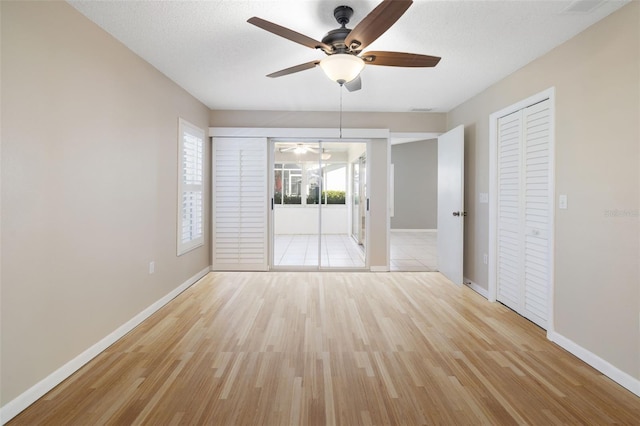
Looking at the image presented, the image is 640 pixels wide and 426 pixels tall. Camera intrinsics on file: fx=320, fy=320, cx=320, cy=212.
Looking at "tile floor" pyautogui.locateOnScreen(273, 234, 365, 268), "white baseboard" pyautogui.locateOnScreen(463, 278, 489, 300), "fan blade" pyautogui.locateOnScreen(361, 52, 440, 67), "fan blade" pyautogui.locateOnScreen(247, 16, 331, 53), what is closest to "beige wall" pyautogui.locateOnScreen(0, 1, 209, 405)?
"fan blade" pyautogui.locateOnScreen(247, 16, 331, 53)

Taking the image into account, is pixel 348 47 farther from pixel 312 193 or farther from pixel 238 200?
pixel 312 193

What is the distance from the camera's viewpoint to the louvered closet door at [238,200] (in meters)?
4.76

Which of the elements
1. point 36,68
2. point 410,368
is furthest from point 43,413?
point 410,368

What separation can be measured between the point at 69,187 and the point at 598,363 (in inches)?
146

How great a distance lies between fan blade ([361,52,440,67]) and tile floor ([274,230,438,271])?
3351mm

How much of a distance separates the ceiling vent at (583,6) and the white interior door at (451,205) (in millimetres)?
1883

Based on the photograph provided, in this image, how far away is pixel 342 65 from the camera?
6.97ft

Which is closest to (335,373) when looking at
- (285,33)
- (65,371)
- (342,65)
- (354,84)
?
(65,371)

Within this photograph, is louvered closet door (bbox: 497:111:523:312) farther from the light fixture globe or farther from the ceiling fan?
the light fixture globe

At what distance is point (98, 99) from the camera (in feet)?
7.78

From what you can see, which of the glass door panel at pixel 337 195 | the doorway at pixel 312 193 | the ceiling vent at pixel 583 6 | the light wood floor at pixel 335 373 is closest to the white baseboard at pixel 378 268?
the light wood floor at pixel 335 373

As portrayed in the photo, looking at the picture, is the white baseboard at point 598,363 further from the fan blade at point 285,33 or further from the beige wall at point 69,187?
the beige wall at point 69,187

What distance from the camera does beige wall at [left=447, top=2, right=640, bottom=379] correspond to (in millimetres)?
1985

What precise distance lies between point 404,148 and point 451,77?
643 cm
